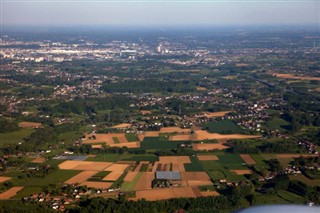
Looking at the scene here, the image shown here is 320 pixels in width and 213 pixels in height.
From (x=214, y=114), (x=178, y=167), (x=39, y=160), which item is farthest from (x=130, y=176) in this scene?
(x=214, y=114)

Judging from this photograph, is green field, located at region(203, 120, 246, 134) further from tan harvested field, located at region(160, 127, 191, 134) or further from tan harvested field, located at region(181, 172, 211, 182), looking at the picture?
tan harvested field, located at region(181, 172, 211, 182)

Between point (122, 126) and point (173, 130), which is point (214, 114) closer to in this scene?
point (173, 130)

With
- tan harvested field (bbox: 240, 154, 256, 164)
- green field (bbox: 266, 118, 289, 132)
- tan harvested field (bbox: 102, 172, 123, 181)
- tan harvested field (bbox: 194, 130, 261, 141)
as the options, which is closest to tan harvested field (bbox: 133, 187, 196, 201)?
tan harvested field (bbox: 102, 172, 123, 181)

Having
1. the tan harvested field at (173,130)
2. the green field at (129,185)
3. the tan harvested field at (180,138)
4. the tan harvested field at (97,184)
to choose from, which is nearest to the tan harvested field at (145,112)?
the tan harvested field at (173,130)

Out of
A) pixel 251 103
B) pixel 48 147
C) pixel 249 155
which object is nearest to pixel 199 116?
pixel 251 103

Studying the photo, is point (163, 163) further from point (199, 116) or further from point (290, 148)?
point (199, 116)

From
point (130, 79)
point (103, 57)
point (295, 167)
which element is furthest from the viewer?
point (103, 57)

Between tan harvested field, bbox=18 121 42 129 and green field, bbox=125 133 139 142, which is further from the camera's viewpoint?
tan harvested field, bbox=18 121 42 129
